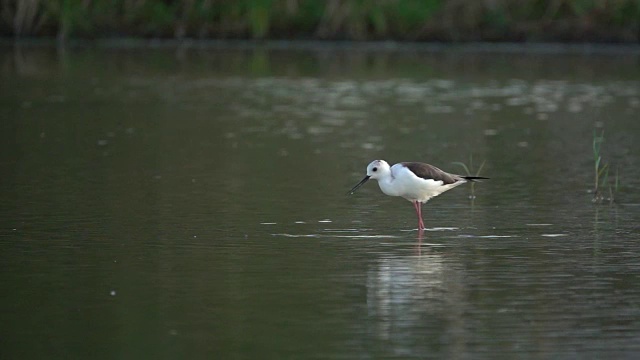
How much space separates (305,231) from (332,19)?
3067 cm

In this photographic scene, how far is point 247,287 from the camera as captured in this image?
10930 mm

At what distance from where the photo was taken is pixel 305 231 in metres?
13.5

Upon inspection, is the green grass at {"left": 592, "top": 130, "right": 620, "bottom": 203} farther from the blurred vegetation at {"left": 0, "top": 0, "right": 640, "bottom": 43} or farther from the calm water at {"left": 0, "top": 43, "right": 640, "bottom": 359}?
the blurred vegetation at {"left": 0, "top": 0, "right": 640, "bottom": 43}

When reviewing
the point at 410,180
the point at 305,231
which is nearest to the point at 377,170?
the point at 410,180

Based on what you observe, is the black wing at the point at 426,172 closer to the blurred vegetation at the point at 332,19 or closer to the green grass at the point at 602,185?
the green grass at the point at 602,185

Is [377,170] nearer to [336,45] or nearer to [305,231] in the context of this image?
[305,231]

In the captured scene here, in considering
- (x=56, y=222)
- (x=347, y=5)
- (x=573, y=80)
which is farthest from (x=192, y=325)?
(x=347, y=5)

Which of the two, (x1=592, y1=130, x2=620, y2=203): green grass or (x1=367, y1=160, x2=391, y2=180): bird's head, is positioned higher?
(x1=367, y1=160, x2=391, y2=180): bird's head

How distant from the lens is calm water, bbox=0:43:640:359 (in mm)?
9523

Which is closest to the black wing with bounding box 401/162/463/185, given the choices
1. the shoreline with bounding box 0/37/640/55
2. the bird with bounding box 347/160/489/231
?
the bird with bounding box 347/160/489/231

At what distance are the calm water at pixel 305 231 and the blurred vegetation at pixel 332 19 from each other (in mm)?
13678

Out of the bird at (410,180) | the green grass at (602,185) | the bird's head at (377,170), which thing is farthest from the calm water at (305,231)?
the bird's head at (377,170)

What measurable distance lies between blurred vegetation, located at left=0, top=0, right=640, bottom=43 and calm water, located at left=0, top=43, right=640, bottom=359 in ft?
44.9

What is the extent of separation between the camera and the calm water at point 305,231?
31.2ft
